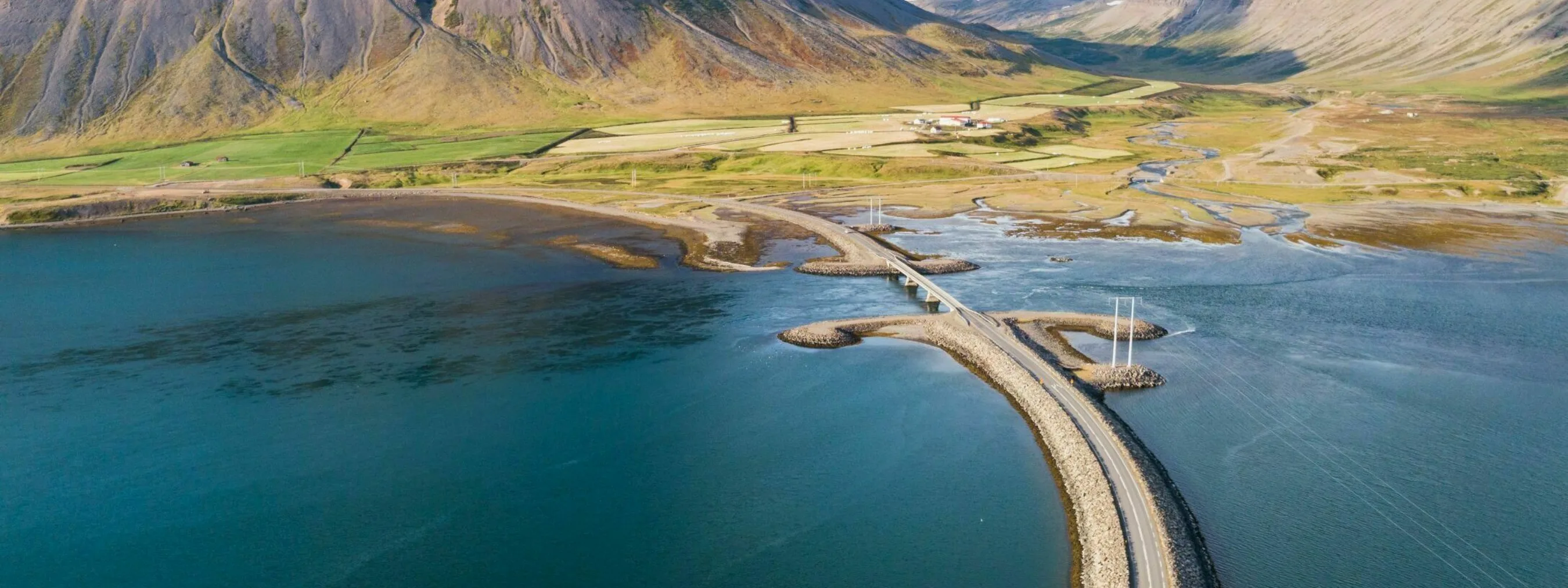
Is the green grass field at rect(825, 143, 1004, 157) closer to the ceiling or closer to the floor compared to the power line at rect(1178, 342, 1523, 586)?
closer to the ceiling

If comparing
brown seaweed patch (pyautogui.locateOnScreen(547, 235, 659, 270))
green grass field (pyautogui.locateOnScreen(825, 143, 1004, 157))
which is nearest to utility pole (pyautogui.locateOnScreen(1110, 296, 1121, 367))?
brown seaweed patch (pyautogui.locateOnScreen(547, 235, 659, 270))

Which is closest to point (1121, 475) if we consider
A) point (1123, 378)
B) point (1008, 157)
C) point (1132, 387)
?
→ point (1132, 387)

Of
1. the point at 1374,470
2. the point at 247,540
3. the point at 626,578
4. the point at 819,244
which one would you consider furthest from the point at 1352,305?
the point at 247,540

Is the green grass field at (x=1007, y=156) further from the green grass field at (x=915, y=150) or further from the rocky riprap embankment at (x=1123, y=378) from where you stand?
the rocky riprap embankment at (x=1123, y=378)

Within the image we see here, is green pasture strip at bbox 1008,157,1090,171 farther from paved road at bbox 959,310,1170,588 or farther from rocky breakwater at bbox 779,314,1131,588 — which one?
paved road at bbox 959,310,1170,588

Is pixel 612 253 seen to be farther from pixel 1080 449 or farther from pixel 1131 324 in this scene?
pixel 1080 449

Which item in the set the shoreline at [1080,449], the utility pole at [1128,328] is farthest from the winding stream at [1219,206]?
the shoreline at [1080,449]
